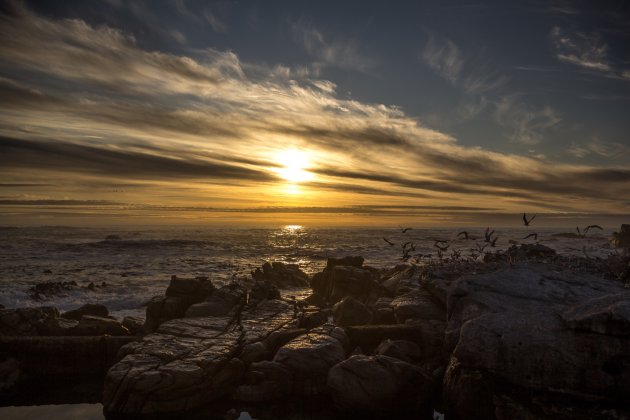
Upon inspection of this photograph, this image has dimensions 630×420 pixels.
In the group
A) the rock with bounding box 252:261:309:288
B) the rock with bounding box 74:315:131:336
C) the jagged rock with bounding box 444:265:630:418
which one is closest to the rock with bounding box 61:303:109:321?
the rock with bounding box 74:315:131:336

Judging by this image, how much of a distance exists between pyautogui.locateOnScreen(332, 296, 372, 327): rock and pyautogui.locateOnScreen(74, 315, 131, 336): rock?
6.45 m

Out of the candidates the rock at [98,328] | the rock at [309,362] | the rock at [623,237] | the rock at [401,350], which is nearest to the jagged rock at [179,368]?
the rock at [309,362]

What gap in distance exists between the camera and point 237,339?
34.1 ft

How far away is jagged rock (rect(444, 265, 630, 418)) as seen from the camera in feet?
22.3

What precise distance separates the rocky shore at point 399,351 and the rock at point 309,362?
0.02 metres

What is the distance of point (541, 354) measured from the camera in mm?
7098

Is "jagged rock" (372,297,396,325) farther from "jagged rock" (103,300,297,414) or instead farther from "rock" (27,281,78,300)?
"rock" (27,281,78,300)

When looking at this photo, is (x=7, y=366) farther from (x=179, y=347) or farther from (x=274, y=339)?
(x=274, y=339)

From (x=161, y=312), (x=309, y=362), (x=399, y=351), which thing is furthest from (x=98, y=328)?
(x=399, y=351)

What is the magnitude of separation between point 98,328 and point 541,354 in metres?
11.2

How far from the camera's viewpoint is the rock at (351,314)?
511 inches

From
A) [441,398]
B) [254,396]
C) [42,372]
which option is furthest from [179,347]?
[441,398]

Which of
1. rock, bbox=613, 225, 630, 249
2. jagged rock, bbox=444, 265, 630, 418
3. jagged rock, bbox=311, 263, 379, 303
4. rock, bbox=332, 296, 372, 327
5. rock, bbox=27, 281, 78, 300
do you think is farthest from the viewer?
rock, bbox=613, 225, 630, 249

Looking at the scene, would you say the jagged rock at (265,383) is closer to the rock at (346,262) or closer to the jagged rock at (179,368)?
the jagged rock at (179,368)
